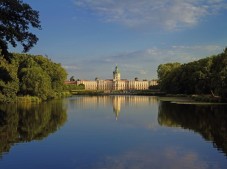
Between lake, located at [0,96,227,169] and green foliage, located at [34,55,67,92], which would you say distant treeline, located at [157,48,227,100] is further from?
lake, located at [0,96,227,169]

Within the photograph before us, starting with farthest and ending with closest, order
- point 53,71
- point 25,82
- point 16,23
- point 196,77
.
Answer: point 53,71, point 196,77, point 25,82, point 16,23

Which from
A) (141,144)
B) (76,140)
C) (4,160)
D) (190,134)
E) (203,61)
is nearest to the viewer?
(4,160)

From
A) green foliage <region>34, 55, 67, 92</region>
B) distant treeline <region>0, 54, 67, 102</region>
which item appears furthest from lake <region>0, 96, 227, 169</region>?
green foliage <region>34, 55, 67, 92</region>

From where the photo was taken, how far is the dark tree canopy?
18.8m

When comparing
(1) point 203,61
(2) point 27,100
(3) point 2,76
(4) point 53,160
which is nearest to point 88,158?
(4) point 53,160

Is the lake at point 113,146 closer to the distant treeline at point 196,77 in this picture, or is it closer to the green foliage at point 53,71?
the distant treeline at point 196,77

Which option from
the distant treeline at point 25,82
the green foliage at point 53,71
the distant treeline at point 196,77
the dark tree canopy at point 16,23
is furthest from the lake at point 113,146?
the green foliage at point 53,71

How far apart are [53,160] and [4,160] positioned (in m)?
2.49

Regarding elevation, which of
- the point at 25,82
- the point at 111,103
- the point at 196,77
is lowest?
the point at 111,103

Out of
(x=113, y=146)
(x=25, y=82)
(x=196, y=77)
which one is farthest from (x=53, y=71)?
(x=113, y=146)

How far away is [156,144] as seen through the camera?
24906 millimetres

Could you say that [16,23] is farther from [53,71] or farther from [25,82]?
[53,71]

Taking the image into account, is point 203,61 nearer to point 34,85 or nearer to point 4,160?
point 34,85

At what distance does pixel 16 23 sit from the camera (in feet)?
64.2
